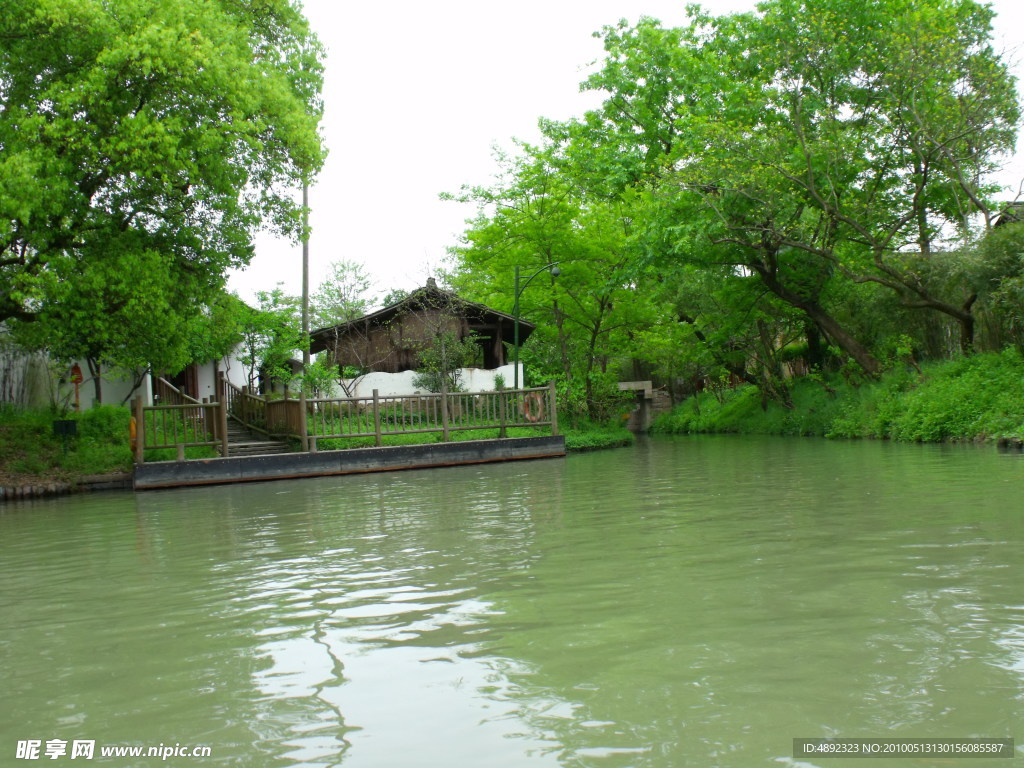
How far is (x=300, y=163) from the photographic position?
19.2m

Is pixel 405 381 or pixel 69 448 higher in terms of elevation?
pixel 405 381

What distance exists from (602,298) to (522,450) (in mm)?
Answer: 10834

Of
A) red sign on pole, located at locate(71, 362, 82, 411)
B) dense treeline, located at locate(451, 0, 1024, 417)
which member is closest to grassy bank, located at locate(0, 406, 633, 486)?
red sign on pole, located at locate(71, 362, 82, 411)

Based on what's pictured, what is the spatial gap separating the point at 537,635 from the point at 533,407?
67.6 feet

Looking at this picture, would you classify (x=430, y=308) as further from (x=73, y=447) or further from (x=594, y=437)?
(x=73, y=447)

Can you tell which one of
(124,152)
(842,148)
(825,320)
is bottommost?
(825,320)

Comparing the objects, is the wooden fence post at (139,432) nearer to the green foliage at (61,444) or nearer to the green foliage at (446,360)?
the green foliage at (61,444)

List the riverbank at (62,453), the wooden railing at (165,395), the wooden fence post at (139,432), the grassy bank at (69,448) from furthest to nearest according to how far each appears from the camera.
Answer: the wooden railing at (165,395) < the wooden fence post at (139,432) < the grassy bank at (69,448) < the riverbank at (62,453)

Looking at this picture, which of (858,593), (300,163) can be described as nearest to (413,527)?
(858,593)

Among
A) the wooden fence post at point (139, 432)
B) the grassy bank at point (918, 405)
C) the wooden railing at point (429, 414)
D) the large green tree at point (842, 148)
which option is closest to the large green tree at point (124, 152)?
the wooden fence post at point (139, 432)

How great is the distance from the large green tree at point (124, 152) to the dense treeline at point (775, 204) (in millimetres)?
11430

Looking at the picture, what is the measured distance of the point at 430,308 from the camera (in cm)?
3172

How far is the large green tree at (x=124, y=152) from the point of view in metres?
15.3

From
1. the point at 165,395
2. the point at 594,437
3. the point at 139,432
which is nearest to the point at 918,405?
the point at 594,437
